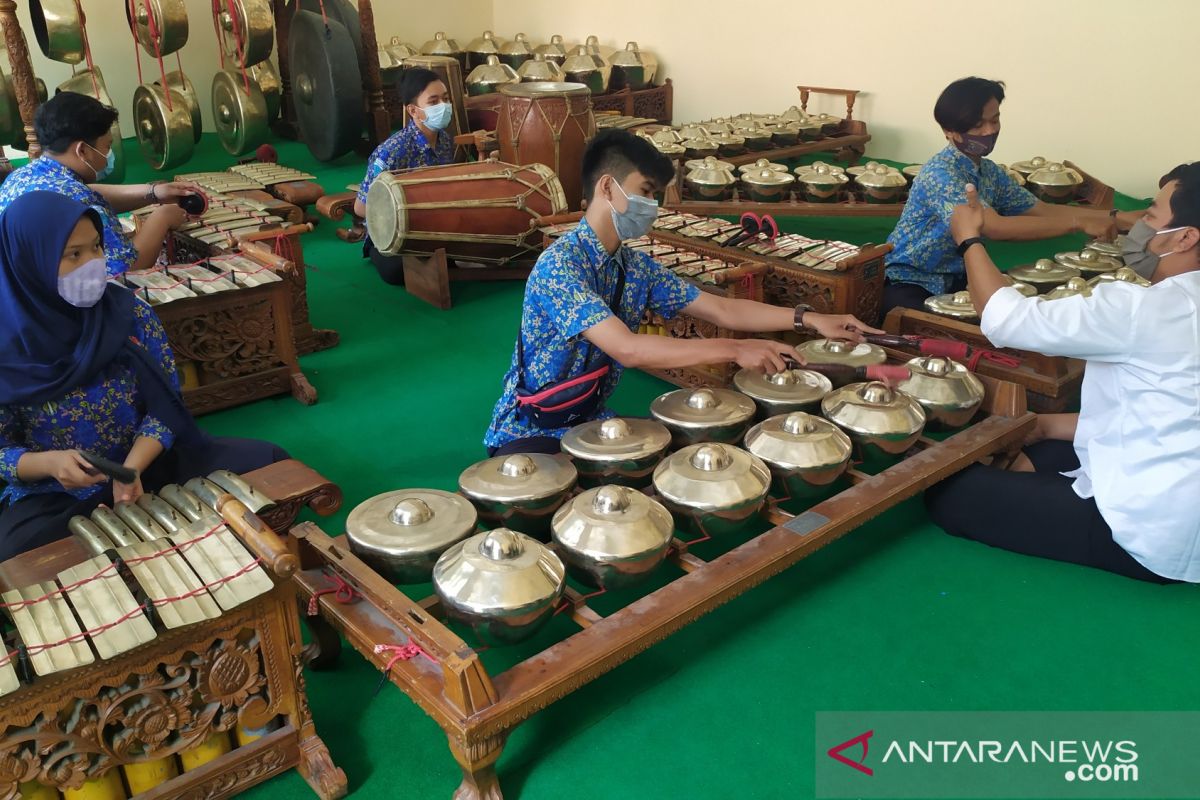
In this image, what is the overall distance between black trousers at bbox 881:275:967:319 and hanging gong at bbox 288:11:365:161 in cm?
416

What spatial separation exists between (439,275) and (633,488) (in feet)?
7.47

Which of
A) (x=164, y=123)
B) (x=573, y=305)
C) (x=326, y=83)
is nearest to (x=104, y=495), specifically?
(x=573, y=305)

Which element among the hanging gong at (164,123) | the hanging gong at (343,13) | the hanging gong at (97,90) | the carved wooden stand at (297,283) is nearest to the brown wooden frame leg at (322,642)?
the carved wooden stand at (297,283)

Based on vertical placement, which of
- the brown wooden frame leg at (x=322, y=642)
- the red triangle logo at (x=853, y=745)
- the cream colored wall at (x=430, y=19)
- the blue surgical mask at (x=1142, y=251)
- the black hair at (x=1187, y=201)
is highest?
the cream colored wall at (x=430, y=19)

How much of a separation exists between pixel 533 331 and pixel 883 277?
1.51m

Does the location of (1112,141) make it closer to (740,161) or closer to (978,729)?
(740,161)

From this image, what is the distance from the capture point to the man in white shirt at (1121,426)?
1897mm

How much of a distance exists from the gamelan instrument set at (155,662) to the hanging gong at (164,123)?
15.1 feet

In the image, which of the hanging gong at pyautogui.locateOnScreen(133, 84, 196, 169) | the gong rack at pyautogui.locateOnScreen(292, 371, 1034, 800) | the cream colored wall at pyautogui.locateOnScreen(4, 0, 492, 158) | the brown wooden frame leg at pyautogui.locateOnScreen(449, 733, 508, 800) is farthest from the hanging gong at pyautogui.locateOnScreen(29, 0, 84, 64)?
the brown wooden frame leg at pyautogui.locateOnScreen(449, 733, 508, 800)

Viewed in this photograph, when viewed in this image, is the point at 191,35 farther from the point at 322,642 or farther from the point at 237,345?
the point at 322,642

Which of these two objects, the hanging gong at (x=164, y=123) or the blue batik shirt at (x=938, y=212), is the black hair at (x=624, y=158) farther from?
the hanging gong at (x=164, y=123)

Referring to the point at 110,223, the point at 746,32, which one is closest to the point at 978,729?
the point at 110,223

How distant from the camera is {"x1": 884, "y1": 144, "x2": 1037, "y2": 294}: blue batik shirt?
319 centimetres

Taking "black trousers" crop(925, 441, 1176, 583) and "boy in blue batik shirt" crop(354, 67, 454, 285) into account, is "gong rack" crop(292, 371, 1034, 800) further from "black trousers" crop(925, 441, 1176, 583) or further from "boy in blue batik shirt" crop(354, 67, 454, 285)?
"boy in blue batik shirt" crop(354, 67, 454, 285)
